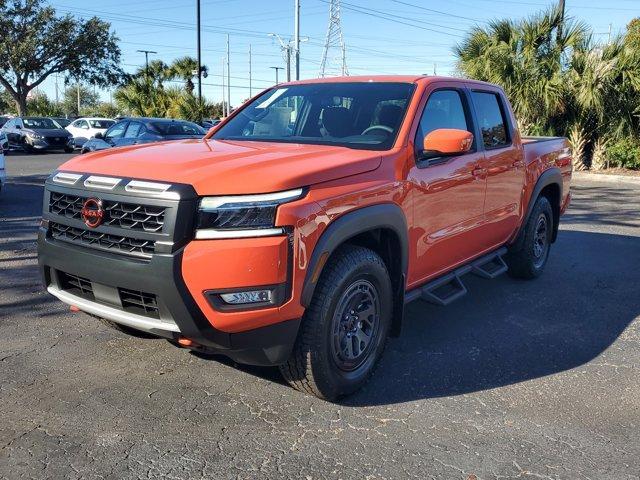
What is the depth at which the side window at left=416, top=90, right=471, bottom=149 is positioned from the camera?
4.11 metres

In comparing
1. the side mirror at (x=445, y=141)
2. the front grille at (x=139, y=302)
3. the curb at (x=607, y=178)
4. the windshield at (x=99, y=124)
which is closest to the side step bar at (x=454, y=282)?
the side mirror at (x=445, y=141)

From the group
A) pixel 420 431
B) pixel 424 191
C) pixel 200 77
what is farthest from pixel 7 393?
pixel 200 77

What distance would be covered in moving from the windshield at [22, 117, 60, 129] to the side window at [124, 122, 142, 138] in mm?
11725

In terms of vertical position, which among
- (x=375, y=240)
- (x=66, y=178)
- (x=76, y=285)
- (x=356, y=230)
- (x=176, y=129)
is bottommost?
(x=76, y=285)

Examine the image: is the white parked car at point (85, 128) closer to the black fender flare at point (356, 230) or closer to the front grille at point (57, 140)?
the front grille at point (57, 140)

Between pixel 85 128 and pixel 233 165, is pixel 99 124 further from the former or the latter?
pixel 233 165

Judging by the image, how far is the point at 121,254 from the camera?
305cm

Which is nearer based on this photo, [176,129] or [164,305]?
[164,305]

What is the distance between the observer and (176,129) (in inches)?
637

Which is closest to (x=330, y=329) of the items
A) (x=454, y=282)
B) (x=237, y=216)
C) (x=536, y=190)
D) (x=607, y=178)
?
(x=237, y=216)

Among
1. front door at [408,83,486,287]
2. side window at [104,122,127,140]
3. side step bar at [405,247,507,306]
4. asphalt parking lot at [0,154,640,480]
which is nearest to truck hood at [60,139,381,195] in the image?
front door at [408,83,486,287]

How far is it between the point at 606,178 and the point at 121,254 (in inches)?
595

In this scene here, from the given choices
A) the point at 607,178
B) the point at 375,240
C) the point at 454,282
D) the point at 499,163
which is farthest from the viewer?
the point at 607,178

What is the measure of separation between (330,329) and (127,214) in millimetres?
1224
